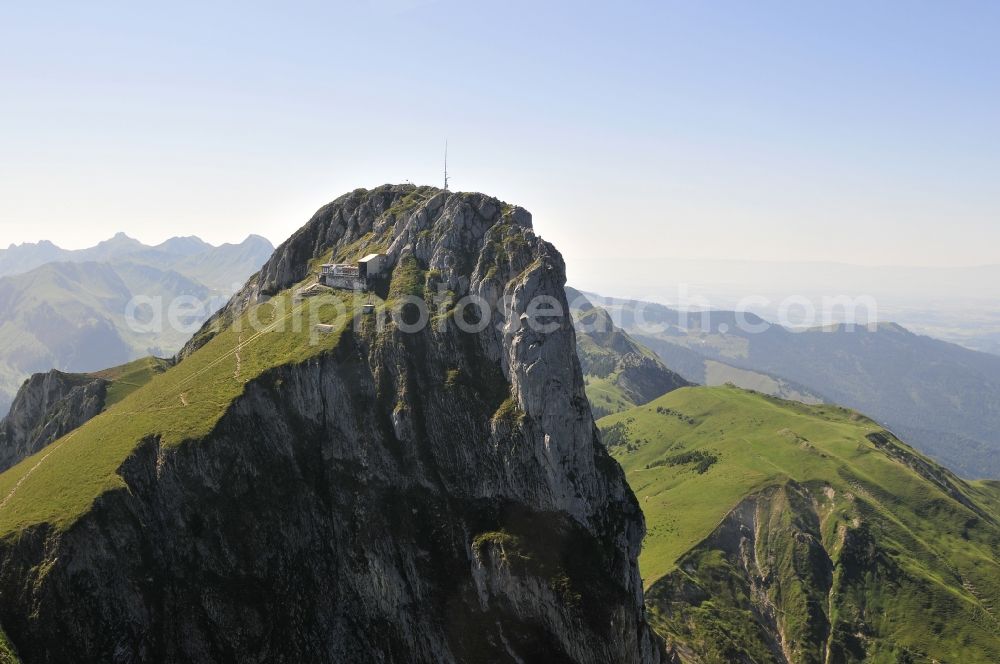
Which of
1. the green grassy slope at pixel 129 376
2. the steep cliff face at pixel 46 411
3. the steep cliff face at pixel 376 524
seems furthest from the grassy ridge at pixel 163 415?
the steep cliff face at pixel 46 411

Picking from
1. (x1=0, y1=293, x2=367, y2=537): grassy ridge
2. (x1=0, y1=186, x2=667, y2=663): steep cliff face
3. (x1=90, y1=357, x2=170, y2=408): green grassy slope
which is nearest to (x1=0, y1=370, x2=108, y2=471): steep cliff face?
(x1=90, y1=357, x2=170, y2=408): green grassy slope

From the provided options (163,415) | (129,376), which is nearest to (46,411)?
(129,376)

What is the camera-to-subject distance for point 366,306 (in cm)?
12094

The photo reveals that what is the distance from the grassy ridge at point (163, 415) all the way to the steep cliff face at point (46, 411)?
25406 millimetres

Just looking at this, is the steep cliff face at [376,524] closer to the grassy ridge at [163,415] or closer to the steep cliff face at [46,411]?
the grassy ridge at [163,415]

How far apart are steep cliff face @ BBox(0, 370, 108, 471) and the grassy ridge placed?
83.4ft

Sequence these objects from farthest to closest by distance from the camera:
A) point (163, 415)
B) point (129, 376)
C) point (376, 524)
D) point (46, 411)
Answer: point (46, 411)
point (129, 376)
point (376, 524)
point (163, 415)

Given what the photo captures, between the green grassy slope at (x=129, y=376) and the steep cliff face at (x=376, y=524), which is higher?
the green grassy slope at (x=129, y=376)

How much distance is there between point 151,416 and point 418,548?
54.1m

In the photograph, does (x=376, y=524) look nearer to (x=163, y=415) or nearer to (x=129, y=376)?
(x=163, y=415)

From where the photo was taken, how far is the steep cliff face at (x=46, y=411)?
130 metres

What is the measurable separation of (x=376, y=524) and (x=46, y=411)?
111m

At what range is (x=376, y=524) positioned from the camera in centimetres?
9750

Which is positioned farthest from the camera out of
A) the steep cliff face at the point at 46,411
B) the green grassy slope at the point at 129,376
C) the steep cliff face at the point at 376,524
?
the green grassy slope at the point at 129,376
